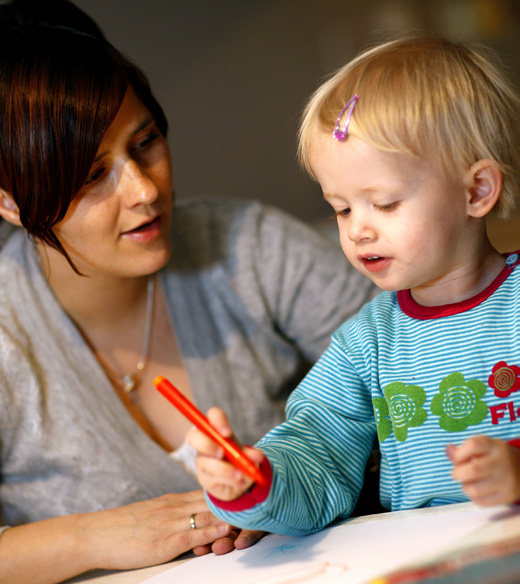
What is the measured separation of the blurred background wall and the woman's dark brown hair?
1.04 m

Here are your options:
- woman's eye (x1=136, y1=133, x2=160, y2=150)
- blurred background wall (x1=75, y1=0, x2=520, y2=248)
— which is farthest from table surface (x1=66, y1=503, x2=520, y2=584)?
blurred background wall (x1=75, y1=0, x2=520, y2=248)

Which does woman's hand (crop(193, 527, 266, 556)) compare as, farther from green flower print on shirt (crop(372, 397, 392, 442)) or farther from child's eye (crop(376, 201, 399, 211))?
child's eye (crop(376, 201, 399, 211))

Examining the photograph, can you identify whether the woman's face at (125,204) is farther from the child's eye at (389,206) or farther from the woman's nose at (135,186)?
the child's eye at (389,206)

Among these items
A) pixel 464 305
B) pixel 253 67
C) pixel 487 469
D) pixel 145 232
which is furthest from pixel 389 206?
pixel 253 67

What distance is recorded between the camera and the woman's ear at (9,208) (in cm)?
107

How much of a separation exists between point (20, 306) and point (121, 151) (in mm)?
348

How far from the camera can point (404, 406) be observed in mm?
702

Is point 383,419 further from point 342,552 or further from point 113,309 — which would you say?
point 113,309

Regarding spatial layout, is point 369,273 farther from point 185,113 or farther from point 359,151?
point 185,113

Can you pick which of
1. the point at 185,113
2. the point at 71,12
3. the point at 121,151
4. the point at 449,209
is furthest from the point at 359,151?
the point at 185,113

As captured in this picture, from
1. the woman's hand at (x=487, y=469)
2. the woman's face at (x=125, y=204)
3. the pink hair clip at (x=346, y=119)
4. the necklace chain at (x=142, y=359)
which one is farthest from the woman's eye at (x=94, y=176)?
the woman's hand at (x=487, y=469)

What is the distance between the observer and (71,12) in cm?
113

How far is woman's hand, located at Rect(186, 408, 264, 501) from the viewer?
1.90 feet

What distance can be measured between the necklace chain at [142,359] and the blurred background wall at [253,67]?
34.1 inches
